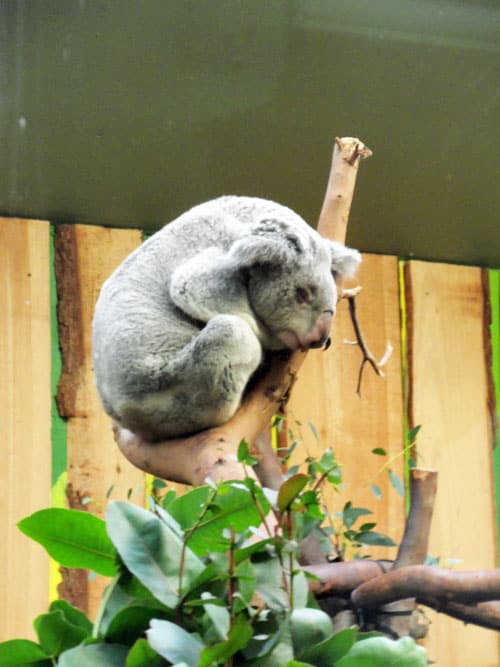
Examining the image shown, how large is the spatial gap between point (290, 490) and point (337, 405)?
6.73 feet

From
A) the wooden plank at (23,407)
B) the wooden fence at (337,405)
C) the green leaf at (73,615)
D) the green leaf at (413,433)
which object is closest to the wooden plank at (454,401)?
the wooden fence at (337,405)

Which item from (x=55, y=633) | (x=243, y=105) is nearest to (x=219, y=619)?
(x=55, y=633)

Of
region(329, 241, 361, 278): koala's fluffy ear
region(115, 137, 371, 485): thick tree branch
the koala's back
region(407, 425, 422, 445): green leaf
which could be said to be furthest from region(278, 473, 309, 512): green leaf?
region(407, 425, 422, 445): green leaf

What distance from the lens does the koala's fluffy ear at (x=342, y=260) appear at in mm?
1913

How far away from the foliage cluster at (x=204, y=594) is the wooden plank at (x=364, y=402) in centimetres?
185

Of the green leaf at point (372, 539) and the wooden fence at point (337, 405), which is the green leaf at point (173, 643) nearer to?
the green leaf at point (372, 539)

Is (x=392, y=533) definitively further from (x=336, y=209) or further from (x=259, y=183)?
(x=336, y=209)

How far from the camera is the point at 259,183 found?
8.12 ft

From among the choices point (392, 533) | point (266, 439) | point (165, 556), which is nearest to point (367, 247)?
point (392, 533)

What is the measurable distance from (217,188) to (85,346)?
1.79ft

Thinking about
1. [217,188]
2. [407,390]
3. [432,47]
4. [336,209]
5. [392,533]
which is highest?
[432,47]

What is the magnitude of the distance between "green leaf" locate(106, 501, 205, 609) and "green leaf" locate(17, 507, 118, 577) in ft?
0.22

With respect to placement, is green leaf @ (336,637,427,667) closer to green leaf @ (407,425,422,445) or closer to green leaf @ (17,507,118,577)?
green leaf @ (17,507,118,577)

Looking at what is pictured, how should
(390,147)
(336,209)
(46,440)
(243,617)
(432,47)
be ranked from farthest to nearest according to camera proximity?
(46,440) < (390,147) < (432,47) < (336,209) < (243,617)
